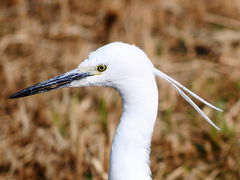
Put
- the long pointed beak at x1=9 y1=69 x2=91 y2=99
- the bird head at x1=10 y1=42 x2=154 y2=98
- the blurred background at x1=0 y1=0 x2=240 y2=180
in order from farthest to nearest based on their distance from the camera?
the blurred background at x1=0 y1=0 x2=240 y2=180 < the long pointed beak at x1=9 y1=69 x2=91 y2=99 < the bird head at x1=10 y1=42 x2=154 y2=98

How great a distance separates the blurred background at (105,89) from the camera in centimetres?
405

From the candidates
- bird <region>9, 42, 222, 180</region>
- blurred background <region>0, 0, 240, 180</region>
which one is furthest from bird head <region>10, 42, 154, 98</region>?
blurred background <region>0, 0, 240, 180</region>

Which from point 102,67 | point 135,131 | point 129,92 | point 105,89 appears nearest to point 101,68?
point 102,67

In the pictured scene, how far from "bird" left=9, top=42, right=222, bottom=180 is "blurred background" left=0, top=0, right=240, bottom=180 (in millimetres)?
1132

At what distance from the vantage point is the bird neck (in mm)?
2545

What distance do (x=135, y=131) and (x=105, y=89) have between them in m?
2.31

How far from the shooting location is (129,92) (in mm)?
2564

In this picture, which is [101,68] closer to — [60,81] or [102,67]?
[102,67]

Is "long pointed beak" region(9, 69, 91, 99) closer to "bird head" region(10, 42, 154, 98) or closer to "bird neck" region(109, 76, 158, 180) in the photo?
"bird head" region(10, 42, 154, 98)

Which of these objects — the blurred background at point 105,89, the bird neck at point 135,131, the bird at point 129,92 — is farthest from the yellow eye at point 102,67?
the blurred background at point 105,89

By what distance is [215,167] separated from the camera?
403 centimetres

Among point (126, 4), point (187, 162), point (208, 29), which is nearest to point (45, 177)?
point (187, 162)

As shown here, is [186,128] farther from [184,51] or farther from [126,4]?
[126,4]

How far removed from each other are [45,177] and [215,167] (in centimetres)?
130
